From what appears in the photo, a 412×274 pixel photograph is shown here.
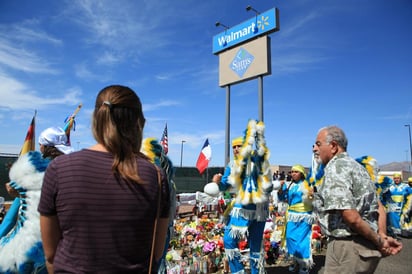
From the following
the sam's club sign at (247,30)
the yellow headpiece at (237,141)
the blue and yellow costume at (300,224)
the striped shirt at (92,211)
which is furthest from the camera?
the sam's club sign at (247,30)

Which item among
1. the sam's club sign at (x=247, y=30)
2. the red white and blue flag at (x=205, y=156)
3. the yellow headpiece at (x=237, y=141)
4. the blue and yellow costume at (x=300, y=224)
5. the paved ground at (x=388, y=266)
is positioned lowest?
the paved ground at (x=388, y=266)

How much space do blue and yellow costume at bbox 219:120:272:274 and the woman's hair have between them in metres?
2.87

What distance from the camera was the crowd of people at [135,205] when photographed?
1.17m

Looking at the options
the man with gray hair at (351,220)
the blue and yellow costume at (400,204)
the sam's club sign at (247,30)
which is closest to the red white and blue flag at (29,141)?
the man with gray hair at (351,220)

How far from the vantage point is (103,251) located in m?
1.19

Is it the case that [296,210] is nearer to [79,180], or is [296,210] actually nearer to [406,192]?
[79,180]

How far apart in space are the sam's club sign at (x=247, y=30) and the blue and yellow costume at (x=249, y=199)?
32.4 feet

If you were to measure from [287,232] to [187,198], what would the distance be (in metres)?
8.21

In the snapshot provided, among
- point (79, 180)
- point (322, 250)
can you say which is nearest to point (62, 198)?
point (79, 180)

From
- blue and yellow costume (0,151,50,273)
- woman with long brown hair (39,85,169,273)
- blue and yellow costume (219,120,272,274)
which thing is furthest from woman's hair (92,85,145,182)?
blue and yellow costume (219,120,272,274)

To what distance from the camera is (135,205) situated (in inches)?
47.6

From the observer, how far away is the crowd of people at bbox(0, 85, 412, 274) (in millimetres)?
1171

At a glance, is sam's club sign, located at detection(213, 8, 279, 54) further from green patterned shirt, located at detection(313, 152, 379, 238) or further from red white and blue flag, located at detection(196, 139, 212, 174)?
green patterned shirt, located at detection(313, 152, 379, 238)

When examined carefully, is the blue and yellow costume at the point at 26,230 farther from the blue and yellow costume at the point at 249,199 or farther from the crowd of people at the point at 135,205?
the blue and yellow costume at the point at 249,199
